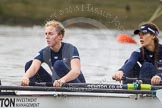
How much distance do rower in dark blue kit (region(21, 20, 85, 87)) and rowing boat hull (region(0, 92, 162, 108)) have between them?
0.27m

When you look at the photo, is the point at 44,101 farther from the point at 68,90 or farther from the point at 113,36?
the point at 113,36

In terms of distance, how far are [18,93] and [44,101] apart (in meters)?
0.38

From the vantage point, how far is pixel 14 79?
1373cm

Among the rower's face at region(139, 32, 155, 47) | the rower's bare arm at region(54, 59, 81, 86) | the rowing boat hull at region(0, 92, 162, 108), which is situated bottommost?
the rowing boat hull at region(0, 92, 162, 108)

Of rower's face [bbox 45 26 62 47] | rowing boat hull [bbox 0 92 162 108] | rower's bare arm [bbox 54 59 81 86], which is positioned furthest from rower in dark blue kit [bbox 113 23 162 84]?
rower's face [bbox 45 26 62 47]

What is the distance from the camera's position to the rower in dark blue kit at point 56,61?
9750 millimetres

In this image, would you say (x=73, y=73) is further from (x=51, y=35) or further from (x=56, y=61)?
(x=51, y=35)

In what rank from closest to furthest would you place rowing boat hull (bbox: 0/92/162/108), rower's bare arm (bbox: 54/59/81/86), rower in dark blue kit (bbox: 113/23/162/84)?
1. rowing boat hull (bbox: 0/92/162/108)
2. rower's bare arm (bbox: 54/59/81/86)
3. rower in dark blue kit (bbox: 113/23/162/84)

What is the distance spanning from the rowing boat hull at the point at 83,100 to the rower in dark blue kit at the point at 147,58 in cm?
56

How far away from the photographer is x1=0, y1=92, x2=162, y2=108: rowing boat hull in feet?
30.7

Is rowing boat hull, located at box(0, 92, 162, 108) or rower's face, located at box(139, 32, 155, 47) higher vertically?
rower's face, located at box(139, 32, 155, 47)

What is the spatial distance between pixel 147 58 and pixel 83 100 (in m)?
1.31

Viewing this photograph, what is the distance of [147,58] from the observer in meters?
10.1

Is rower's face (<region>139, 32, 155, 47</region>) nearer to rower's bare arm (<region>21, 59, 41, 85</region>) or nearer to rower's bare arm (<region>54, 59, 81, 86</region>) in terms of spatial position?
rower's bare arm (<region>54, 59, 81, 86</region>)
